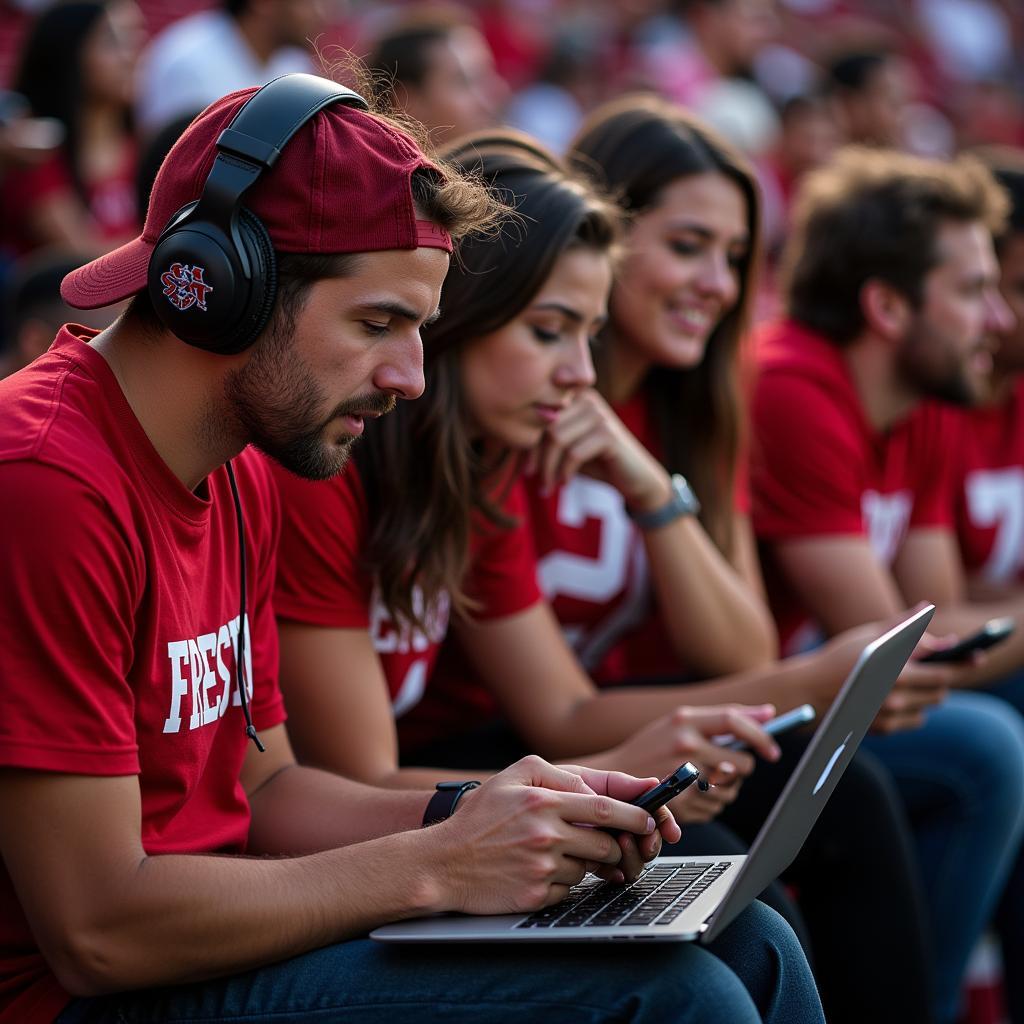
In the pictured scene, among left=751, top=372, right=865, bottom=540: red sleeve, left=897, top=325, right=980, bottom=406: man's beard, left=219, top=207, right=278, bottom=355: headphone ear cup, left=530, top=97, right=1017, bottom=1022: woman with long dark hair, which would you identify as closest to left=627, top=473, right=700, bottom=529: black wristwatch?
left=530, top=97, right=1017, bottom=1022: woman with long dark hair

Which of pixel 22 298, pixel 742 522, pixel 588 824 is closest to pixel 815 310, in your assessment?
pixel 742 522

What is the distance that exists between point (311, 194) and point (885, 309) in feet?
6.89

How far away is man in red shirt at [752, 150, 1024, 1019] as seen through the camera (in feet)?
9.78

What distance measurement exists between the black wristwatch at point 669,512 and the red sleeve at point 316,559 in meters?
0.69

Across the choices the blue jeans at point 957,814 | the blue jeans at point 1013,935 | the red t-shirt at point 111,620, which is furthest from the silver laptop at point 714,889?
the blue jeans at point 1013,935

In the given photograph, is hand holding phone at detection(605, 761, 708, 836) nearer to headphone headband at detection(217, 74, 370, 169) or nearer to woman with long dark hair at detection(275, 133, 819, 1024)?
woman with long dark hair at detection(275, 133, 819, 1024)

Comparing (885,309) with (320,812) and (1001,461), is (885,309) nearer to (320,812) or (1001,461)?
(1001,461)

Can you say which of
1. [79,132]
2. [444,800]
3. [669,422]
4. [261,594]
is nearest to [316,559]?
[261,594]

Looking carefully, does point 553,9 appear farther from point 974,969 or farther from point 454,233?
point 454,233

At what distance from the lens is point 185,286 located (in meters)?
1.43

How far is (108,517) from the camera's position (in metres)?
1.40

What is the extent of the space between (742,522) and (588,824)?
1401 millimetres

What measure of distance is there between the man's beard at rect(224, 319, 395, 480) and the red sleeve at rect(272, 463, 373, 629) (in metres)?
0.41

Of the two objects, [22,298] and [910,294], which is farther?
[910,294]
